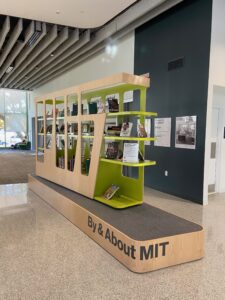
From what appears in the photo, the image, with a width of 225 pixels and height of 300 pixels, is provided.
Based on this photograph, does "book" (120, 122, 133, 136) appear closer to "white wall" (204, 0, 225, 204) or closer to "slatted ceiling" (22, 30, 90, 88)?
"white wall" (204, 0, 225, 204)

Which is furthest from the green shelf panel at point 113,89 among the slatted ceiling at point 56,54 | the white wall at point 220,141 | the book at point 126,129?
the slatted ceiling at point 56,54

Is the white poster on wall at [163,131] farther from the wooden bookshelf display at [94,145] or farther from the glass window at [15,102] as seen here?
the glass window at [15,102]

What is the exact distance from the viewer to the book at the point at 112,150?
404cm

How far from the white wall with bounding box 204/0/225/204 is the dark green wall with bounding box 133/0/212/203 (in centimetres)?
8

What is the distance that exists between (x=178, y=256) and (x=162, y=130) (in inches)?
149

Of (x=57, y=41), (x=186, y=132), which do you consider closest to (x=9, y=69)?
(x=57, y=41)

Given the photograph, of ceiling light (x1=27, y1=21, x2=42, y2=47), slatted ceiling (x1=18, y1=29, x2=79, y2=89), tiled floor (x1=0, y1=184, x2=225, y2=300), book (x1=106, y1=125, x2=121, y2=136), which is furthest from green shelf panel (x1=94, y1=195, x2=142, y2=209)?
slatted ceiling (x1=18, y1=29, x2=79, y2=89)

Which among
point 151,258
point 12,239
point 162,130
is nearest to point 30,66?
point 162,130

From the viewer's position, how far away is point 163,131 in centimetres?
625

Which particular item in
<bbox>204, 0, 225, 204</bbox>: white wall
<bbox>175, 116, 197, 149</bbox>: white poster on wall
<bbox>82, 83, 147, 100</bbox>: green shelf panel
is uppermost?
<bbox>204, 0, 225, 204</bbox>: white wall

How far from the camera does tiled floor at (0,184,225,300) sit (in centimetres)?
241

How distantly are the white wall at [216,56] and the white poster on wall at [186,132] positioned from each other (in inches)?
13.1

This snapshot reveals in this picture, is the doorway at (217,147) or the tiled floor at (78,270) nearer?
the tiled floor at (78,270)

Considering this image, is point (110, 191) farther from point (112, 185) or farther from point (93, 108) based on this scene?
point (93, 108)
